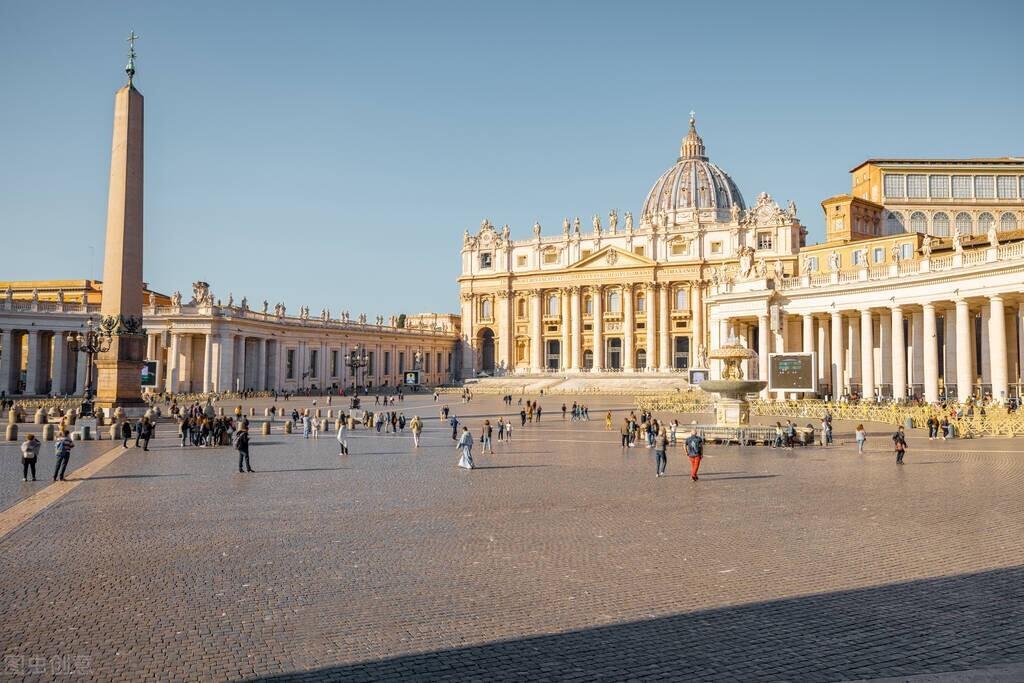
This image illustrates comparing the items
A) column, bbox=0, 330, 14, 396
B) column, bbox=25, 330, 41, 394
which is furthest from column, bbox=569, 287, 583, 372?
column, bbox=0, 330, 14, 396

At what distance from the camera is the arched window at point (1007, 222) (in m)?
58.2

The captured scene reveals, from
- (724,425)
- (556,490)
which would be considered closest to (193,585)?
(556,490)

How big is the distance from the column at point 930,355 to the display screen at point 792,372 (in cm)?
525

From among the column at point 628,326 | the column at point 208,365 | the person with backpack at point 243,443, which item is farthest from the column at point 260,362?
the person with backpack at point 243,443

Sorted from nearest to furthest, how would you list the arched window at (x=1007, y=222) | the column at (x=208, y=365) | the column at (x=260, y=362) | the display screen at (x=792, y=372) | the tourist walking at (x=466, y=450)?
the tourist walking at (x=466, y=450), the display screen at (x=792, y=372), the column at (x=208, y=365), the arched window at (x=1007, y=222), the column at (x=260, y=362)

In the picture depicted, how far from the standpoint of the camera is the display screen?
3256 centimetres

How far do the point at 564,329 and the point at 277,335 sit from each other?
1368 inches

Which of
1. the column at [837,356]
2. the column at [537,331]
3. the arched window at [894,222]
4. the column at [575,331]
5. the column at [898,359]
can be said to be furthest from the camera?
the column at [537,331]

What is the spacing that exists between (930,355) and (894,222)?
2930 centimetres

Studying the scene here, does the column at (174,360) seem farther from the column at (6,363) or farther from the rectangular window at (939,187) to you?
the rectangular window at (939,187)

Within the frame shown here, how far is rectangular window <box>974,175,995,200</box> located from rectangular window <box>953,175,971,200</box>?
59 centimetres

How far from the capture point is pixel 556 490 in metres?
14.3

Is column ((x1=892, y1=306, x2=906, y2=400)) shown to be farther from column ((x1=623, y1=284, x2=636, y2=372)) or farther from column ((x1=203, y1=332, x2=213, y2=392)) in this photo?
column ((x1=623, y1=284, x2=636, y2=372))

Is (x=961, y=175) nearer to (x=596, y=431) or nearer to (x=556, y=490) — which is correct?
(x=596, y=431)
